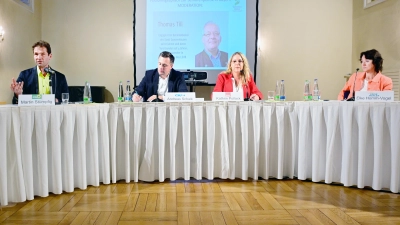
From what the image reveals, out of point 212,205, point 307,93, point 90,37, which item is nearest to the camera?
point 212,205

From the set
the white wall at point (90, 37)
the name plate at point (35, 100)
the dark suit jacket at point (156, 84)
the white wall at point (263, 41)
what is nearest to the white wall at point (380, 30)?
the white wall at point (263, 41)

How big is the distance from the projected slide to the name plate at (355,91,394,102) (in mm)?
2370

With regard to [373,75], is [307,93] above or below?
below

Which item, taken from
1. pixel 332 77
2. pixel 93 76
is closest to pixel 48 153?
pixel 93 76

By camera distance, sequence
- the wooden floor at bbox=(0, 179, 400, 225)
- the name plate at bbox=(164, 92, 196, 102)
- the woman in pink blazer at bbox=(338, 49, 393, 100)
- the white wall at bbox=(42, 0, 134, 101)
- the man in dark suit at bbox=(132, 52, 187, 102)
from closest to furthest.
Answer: the wooden floor at bbox=(0, 179, 400, 225) < the name plate at bbox=(164, 92, 196, 102) < the woman in pink blazer at bbox=(338, 49, 393, 100) < the man in dark suit at bbox=(132, 52, 187, 102) < the white wall at bbox=(42, 0, 134, 101)

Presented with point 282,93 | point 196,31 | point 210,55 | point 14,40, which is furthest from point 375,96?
point 14,40

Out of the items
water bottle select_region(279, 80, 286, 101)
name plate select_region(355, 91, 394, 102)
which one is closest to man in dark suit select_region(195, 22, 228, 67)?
water bottle select_region(279, 80, 286, 101)

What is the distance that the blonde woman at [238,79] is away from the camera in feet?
10.6

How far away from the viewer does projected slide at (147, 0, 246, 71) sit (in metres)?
4.64

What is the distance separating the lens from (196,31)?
184 inches

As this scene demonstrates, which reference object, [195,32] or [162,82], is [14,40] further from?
[195,32]

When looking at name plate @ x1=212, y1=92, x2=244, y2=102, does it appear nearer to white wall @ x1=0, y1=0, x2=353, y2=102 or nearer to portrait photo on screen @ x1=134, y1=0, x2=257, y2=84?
portrait photo on screen @ x1=134, y1=0, x2=257, y2=84

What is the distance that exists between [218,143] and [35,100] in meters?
1.40

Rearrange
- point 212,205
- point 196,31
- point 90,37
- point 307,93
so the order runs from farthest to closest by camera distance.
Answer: point 90,37
point 196,31
point 307,93
point 212,205
